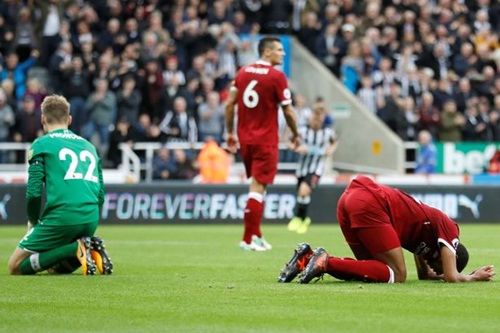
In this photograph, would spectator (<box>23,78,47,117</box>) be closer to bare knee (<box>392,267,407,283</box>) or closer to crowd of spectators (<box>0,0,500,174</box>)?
crowd of spectators (<box>0,0,500,174</box>)

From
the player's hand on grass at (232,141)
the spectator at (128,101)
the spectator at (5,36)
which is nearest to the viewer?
the player's hand on grass at (232,141)

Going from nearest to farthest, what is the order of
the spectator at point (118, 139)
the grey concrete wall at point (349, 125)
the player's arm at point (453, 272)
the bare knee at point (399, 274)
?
1. the player's arm at point (453, 272)
2. the bare knee at point (399, 274)
3. the spectator at point (118, 139)
4. the grey concrete wall at point (349, 125)

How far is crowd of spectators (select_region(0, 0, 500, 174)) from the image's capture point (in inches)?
1033

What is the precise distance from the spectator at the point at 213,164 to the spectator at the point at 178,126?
1.18 meters

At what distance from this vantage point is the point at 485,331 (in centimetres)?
777

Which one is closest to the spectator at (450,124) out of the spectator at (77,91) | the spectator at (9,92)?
the spectator at (77,91)

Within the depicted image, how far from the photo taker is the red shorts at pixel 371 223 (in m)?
10.4

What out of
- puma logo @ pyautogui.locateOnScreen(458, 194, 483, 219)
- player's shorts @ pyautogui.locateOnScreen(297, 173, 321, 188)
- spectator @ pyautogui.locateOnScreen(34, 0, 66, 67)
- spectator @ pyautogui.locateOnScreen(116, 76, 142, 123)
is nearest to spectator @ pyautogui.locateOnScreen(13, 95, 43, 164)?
spectator @ pyautogui.locateOnScreen(116, 76, 142, 123)

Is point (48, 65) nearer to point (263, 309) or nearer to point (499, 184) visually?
point (499, 184)

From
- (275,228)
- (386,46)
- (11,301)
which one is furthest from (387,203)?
(386,46)

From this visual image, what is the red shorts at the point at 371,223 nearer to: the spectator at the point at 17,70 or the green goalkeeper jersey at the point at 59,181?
the green goalkeeper jersey at the point at 59,181

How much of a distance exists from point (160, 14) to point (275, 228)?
26.6 ft

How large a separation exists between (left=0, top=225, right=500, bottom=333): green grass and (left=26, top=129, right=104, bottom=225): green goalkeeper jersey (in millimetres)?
612

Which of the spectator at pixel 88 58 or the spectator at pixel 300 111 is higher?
the spectator at pixel 88 58
